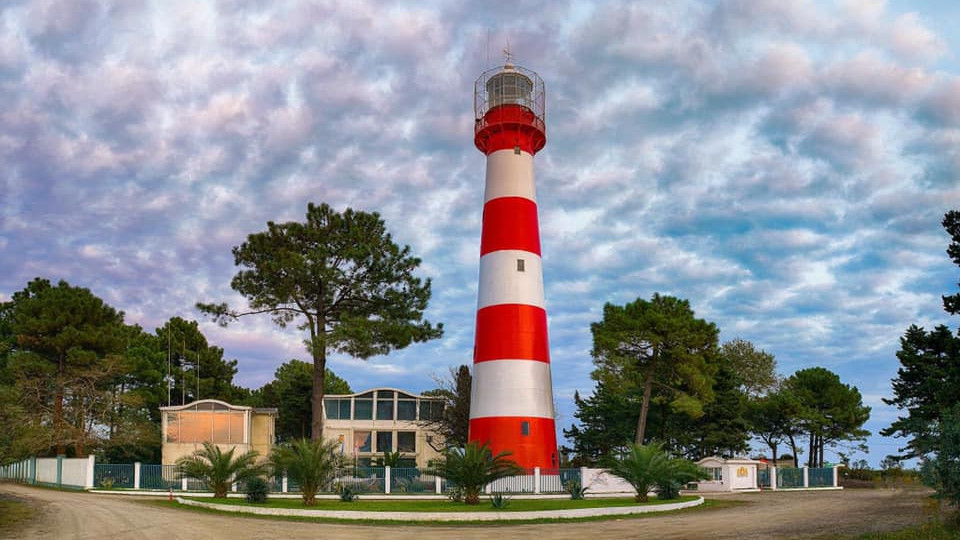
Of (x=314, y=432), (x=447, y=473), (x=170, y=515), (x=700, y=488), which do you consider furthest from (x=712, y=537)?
(x=700, y=488)

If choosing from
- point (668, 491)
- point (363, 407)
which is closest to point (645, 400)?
point (668, 491)

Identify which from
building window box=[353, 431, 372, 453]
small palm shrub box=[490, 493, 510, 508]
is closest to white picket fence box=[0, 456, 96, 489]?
building window box=[353, 431, 372, 453]


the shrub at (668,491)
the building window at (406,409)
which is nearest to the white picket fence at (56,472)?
the building window at (406,409)

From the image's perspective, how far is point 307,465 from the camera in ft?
87.1

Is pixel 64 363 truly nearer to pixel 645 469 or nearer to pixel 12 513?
pixel 12 513

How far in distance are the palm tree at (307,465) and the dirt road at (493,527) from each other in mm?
2978

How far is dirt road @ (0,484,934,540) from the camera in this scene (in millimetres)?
18953

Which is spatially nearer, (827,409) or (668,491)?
(668,491)

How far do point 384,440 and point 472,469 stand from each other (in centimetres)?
3255

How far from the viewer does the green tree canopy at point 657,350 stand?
149 ft

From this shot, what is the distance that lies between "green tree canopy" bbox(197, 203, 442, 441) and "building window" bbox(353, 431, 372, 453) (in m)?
17.5

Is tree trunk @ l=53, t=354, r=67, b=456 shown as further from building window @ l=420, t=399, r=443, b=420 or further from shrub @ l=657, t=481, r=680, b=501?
shrub @ l=657, t=481, r=680, b=501

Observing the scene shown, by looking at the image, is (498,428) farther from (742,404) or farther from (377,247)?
(742,404)

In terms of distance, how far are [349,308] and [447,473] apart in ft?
55.9
